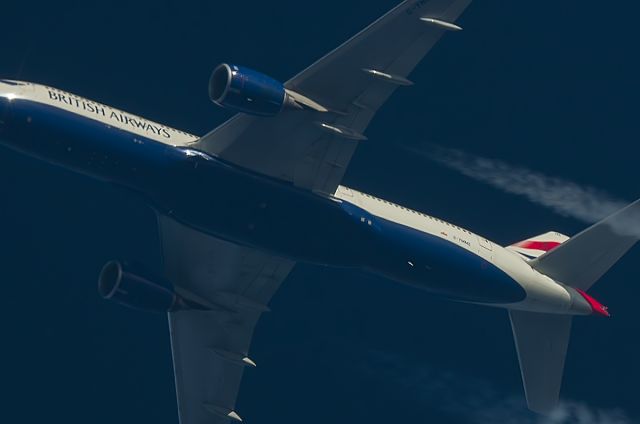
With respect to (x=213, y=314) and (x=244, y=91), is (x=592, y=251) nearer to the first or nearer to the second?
(x=213, y=314)

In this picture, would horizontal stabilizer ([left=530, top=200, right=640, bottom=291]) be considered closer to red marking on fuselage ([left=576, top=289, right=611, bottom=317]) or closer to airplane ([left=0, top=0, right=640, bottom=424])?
airplane ([left=0, top=0, right=640, bottom=424])

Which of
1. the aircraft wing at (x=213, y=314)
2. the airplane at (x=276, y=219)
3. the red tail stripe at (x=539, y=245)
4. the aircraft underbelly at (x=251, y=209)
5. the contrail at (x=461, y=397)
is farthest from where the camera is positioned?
the contrail at (x=461, y=397)

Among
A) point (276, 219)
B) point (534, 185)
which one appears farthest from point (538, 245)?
point (276, 219)

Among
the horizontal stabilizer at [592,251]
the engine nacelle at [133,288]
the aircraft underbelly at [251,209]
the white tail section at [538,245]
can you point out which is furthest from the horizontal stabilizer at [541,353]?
the engine nacelle at [133,288]

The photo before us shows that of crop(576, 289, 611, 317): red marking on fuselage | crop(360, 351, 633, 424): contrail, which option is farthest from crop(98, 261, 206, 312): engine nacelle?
crop(576, 289, 611, 317): red marking on fuselage

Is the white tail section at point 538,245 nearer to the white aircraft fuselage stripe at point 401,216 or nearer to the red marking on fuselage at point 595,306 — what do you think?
the white aircraft fuselage stripe at point 401,216

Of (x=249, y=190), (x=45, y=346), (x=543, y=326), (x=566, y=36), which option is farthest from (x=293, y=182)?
(x=566, y=36)

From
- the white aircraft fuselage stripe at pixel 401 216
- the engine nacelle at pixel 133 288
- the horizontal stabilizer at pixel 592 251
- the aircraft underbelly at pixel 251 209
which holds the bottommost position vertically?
the engine nacelle at pixel 133 288
